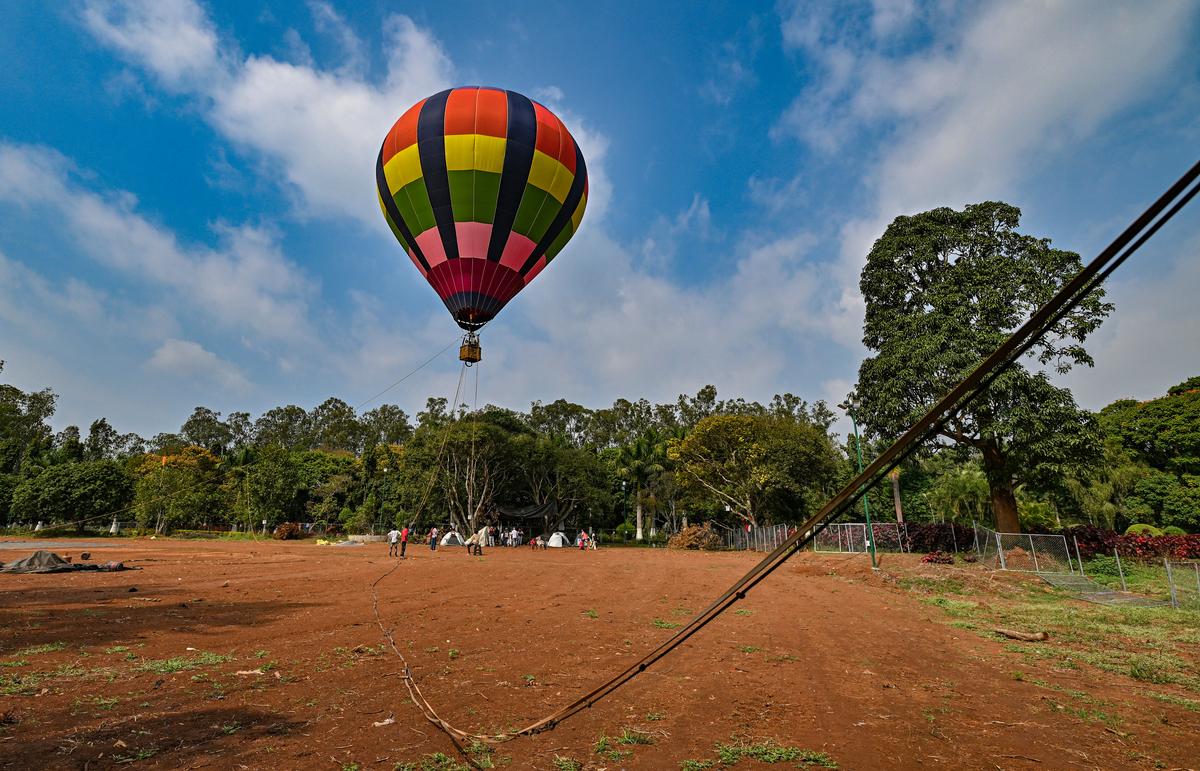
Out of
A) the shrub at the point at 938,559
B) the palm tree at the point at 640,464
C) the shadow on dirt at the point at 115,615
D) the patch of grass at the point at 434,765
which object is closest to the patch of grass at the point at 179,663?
the shadow on dirt at the point at 115,615

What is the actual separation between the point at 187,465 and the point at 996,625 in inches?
2490

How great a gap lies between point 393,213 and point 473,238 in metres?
3.02

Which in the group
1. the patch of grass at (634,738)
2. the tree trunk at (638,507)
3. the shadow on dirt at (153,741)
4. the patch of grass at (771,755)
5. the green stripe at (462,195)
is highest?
the green stripe at (462,195)

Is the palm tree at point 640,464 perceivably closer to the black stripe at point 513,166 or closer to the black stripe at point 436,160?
the black stripe at point 513,166

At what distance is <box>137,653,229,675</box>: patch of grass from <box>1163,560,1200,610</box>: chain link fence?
18.7 m

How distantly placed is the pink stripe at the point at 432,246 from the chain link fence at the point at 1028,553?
66.5 feet

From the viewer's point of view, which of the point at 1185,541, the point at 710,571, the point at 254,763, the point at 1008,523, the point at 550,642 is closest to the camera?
the point at 254,763

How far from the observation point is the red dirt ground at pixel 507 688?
4895mm

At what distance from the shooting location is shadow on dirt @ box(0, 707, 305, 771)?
14.0ft

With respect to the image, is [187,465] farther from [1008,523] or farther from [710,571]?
[1008,523]

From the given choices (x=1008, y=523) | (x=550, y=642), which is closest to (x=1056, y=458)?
(x=1008, y=523)

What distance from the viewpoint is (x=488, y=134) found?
15.1m

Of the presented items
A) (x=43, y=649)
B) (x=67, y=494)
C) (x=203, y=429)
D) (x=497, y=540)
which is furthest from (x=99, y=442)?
(x=43, y=649)

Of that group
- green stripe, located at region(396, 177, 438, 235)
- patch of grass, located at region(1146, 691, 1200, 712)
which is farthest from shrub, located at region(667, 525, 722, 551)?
patch of grass, located at region(1146, 691, 1200, 712)
